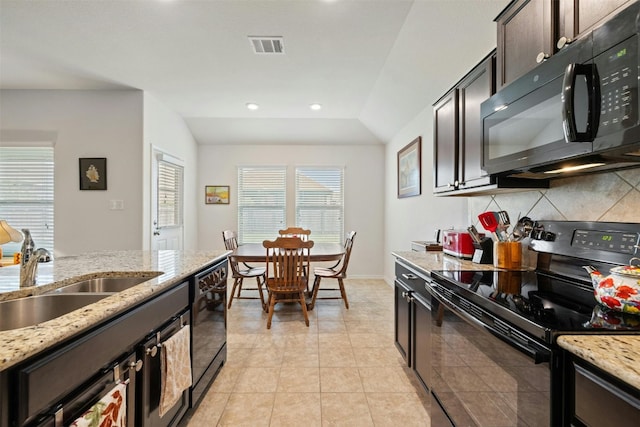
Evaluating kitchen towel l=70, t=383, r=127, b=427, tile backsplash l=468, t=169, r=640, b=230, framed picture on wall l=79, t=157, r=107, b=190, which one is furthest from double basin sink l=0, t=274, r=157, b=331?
framed picture on wall l=79, t=157, r=107, b=190

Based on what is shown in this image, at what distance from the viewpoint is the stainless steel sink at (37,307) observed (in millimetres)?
1210

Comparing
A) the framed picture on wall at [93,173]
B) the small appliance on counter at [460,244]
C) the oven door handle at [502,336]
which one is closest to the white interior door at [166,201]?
the framed picture on wall at [93,173]

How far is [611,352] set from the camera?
0.71 metres

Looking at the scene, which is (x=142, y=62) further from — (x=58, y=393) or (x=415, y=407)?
(x=415, y=407)

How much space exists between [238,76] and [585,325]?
350 cm

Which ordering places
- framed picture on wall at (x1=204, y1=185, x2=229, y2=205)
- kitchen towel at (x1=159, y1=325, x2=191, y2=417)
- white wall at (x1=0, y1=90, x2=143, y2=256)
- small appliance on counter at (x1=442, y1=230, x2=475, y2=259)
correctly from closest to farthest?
kitchen towel at (x1=159, y1=325, x2=191, y2=417), small appliance on counter at (x1=442, y1=230, x2=475, y2=259), white wall at (x1=0, y1=90, x2=143, y2=256), framed picture on wall at (x1=204, y1=185, x2=229, y2=205)

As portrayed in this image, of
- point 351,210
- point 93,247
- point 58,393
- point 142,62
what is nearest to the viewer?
point 58,393

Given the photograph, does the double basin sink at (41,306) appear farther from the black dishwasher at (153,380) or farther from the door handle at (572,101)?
the door handle at (572,101)

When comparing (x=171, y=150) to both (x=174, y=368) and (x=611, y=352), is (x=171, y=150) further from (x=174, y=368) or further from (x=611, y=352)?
(x=611, y=352)

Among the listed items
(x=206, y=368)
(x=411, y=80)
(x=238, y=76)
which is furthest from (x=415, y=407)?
(x=238, y=76)

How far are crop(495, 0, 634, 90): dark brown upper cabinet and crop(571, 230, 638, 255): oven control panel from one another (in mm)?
771

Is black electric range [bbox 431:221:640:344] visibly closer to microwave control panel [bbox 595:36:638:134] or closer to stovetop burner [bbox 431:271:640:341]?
stovetop burner [bbox 431:271:640:341]

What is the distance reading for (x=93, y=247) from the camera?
12.2 ft

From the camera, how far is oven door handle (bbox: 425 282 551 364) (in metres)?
0.85
